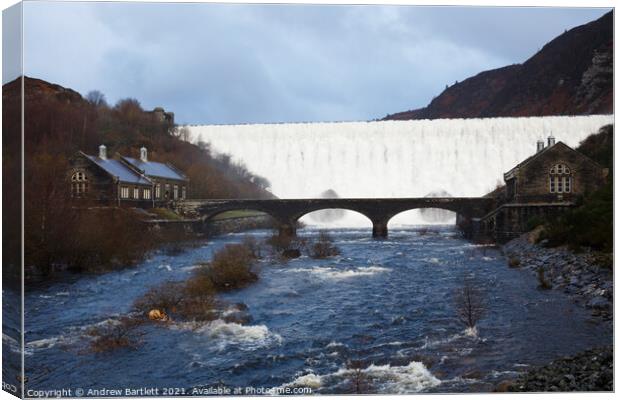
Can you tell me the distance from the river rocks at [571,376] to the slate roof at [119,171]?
5318 millimetres

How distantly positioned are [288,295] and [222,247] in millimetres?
1182

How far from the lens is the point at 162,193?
7.40 m

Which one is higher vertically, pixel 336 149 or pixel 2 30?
pixel 2 30

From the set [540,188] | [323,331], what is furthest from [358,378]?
[540,188]

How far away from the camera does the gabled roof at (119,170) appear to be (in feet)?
22.7

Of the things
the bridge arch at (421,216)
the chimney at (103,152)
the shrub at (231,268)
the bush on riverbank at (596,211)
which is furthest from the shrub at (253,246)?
the bush on riverbank at (596,211)

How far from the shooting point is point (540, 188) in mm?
7535

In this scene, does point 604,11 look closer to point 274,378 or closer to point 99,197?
point 274,378

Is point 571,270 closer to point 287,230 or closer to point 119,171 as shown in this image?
point 287,230

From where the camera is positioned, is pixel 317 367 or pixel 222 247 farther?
pixel 222 247

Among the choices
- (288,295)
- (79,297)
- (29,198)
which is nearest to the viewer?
(29,198)

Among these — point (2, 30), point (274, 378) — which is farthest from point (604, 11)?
point (2, 30)

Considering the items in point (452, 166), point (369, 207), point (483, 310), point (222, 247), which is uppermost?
point (452, 166)

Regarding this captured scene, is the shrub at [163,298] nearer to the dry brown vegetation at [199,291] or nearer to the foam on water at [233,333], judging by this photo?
the dry brown vegetation at [199,291]
